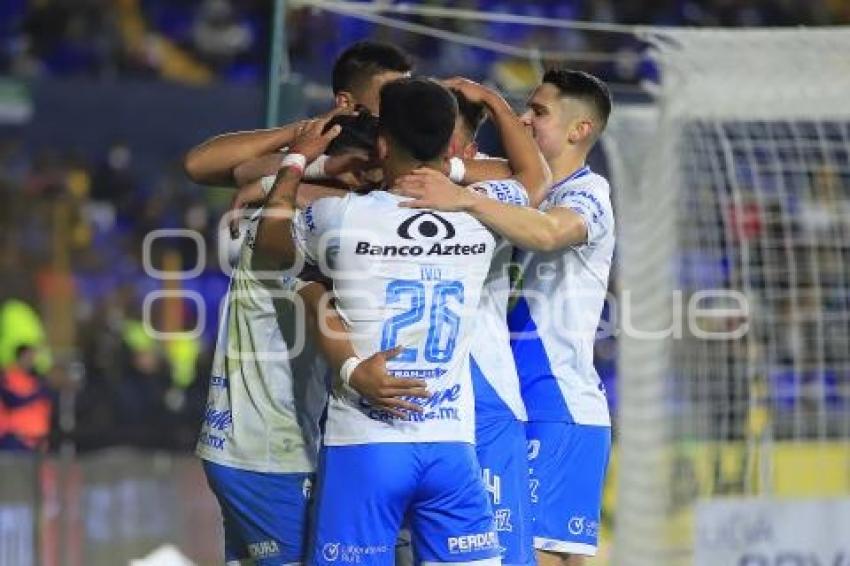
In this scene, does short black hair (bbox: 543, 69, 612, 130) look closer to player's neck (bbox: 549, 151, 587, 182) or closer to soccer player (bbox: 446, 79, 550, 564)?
player's neck (bbox: 549, 151, 587, 182)

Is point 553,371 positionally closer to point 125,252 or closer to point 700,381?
point 700,381

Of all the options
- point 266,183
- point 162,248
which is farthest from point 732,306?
point 162,248

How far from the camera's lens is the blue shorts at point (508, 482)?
5848 mm

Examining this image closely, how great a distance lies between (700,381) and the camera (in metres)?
10.8

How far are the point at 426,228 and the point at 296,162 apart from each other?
53 centimetres

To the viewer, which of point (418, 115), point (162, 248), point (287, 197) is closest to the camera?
point (418, 115)

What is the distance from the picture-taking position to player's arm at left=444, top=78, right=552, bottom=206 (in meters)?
5.79

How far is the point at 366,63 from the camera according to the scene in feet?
19.5

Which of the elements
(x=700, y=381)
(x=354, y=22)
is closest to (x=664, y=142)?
(x=700, y=381)

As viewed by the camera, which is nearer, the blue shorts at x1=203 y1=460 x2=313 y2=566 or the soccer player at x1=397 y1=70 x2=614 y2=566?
the blue shorts at x1=203 y1=460 x2=313 y2=566

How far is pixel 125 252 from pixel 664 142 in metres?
7.79

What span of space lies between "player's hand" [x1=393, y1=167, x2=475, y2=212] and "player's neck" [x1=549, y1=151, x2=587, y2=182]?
1095 millimetres

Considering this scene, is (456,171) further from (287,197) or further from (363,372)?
(363,372)

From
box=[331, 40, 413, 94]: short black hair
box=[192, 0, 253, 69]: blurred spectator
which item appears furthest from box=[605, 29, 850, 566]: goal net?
box=[192, 0, 253, 69]: blurred spectator
